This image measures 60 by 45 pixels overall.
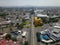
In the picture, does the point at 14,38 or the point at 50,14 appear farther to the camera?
the point at 50,14

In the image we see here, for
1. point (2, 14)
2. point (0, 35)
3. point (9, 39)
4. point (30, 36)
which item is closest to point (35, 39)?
point (30, 36)

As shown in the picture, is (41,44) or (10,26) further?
(10,26)

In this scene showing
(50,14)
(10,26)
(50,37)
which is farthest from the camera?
(50,14)

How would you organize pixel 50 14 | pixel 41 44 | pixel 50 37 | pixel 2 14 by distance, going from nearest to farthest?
1. pixel 41 44
2. pixel 50 37
3. pixel 2 14
4. pixel 50 14

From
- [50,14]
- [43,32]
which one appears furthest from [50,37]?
[50,14]

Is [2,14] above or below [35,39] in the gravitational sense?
above

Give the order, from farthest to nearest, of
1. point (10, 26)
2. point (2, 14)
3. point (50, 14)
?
1. point (50, 14)
2. point (2, 14)
3. point (10, 26)

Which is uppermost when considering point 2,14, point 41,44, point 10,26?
point 2,14

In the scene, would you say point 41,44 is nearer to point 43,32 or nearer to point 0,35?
point 43,32

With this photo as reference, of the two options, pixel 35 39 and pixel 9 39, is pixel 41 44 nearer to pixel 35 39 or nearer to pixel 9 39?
pixel 35 39
